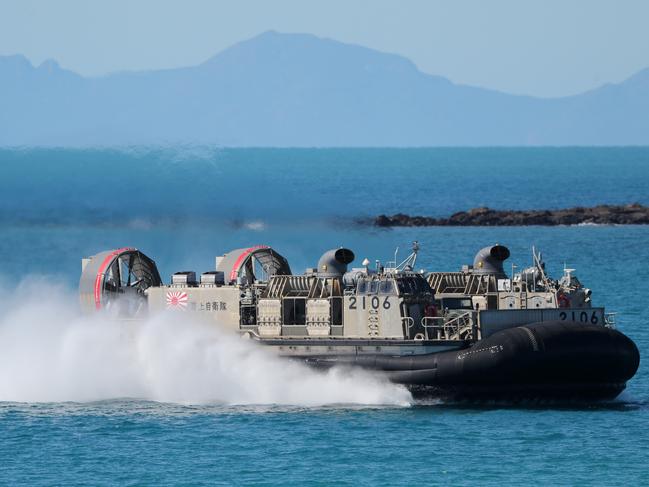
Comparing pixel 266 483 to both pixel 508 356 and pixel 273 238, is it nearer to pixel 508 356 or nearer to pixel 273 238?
pixel 508 356

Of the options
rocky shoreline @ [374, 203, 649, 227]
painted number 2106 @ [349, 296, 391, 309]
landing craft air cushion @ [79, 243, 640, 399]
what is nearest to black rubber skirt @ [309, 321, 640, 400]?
landing craft air cushion @ [79, 243, 640, 399]

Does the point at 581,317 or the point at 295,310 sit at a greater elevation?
the point at 295,310

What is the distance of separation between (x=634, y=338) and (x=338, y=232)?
63.8ft

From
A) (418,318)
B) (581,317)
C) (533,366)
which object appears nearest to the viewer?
(533,366)

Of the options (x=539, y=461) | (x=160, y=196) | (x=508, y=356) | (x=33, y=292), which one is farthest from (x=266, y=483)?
(x=160, y=196)

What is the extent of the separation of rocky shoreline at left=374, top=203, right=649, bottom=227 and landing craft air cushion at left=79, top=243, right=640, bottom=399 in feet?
201

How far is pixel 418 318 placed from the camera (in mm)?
41062

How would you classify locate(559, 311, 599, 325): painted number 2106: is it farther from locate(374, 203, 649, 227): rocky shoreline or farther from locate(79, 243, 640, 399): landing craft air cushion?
locate(374, 203, 649, 227): rocky shoreline

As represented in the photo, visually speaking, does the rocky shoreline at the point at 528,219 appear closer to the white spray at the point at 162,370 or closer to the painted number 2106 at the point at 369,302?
the white spray at the point at 162,370

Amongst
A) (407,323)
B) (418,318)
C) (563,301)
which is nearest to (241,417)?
(407,323)

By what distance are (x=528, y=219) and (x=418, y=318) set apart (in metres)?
69.3

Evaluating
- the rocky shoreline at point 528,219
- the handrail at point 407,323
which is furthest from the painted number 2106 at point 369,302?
the rocky shoreline at point 528,219

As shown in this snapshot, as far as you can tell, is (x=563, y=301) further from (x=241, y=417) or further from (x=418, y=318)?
(x=241, y=417)

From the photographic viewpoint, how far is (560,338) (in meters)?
38.6
